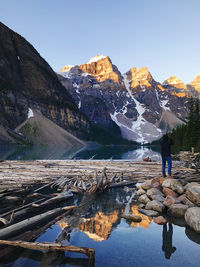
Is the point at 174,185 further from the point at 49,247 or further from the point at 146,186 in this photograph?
the point at 49,247

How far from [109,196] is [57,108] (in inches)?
6368

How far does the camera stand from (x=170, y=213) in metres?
10.2

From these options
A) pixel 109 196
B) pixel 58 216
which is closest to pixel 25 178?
pixel 109 196

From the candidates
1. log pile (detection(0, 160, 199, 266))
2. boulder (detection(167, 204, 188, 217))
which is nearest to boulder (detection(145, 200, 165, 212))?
boulder (detection(167, 204, 188, 217))

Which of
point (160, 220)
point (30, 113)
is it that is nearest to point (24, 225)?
point (160, 220)

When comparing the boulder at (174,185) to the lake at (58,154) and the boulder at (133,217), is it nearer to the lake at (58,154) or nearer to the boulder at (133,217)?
the boulder at (133,217)

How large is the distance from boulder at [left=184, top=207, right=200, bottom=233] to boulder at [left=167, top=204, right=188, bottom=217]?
662mm

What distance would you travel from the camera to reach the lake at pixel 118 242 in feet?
19.5

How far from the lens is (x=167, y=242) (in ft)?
25.1

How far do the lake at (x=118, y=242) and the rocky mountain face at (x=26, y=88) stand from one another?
118943 mm

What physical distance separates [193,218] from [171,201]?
2163 mm

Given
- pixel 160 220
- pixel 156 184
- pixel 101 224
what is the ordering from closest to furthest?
pixel 101 224, pixel 160 220, pixel 156 184

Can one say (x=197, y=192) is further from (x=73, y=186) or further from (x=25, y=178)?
(x=25, y=178)

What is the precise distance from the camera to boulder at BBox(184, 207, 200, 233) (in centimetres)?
834
